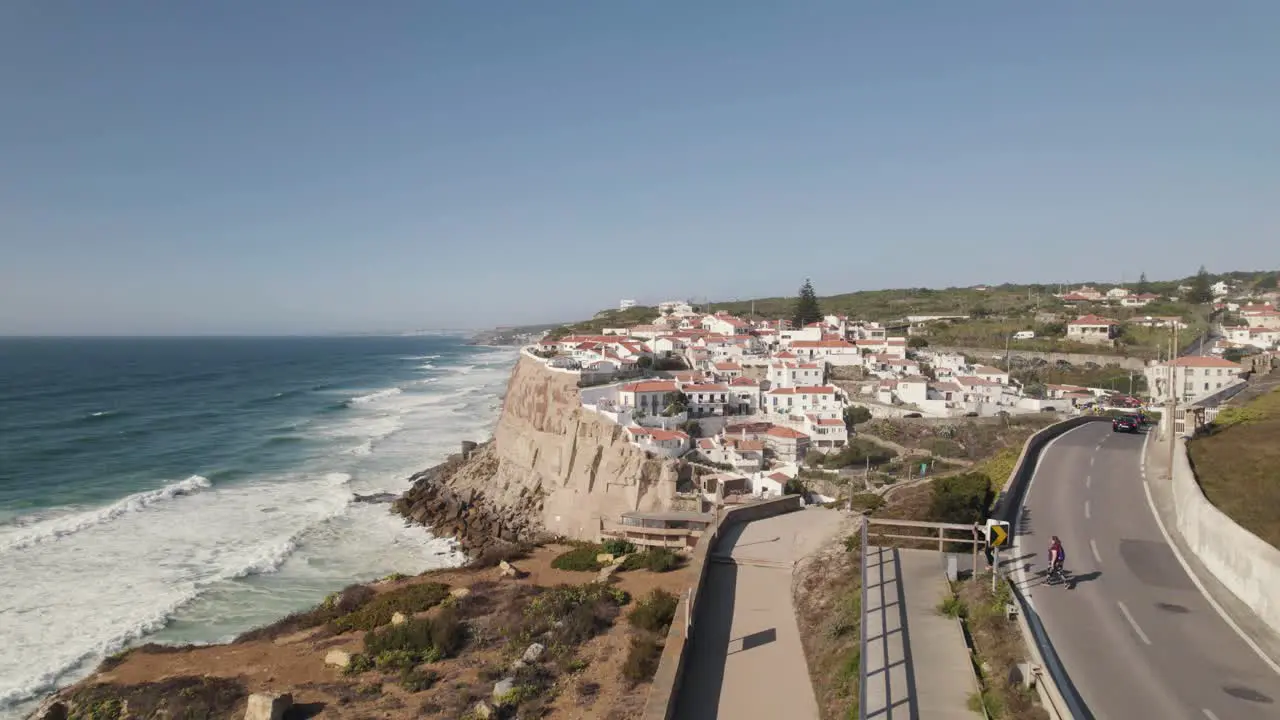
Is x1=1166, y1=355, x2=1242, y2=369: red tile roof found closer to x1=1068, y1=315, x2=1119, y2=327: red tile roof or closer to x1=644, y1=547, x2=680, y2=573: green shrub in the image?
x1=1068, y1=315, x2=1119, y2=327: red tile roof

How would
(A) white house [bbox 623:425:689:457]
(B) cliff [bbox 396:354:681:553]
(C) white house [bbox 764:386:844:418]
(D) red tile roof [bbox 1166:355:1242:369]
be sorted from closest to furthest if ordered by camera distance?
(B) cliff [bbox 396:354:681:553] → (A) white house [bbox 623:425:689:457] → (D) red tile roof [bbox 1166:355:1242:369] → (C) white house [bbox 764:386:844:418]

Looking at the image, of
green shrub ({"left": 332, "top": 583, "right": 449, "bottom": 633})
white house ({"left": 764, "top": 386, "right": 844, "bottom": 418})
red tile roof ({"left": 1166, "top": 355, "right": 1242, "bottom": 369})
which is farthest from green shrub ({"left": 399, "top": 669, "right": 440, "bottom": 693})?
red tile roof ({"left": 1166, "top": 355, "right": 1242, "bottom": 369})

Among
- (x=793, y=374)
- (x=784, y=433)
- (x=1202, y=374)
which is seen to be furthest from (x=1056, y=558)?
(x=1202, y=374)

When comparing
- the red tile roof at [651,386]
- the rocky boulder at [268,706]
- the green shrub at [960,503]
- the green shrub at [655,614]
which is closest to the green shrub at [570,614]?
the green shrub at [655,614]

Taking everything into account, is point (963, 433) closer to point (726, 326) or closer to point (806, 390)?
point (806, 390)

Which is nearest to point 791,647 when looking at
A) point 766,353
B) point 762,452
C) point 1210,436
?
point 1210,436

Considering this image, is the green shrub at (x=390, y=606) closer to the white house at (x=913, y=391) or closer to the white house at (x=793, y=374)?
the white house at (x=913, y=391)

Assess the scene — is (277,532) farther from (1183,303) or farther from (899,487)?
(1183,303)
